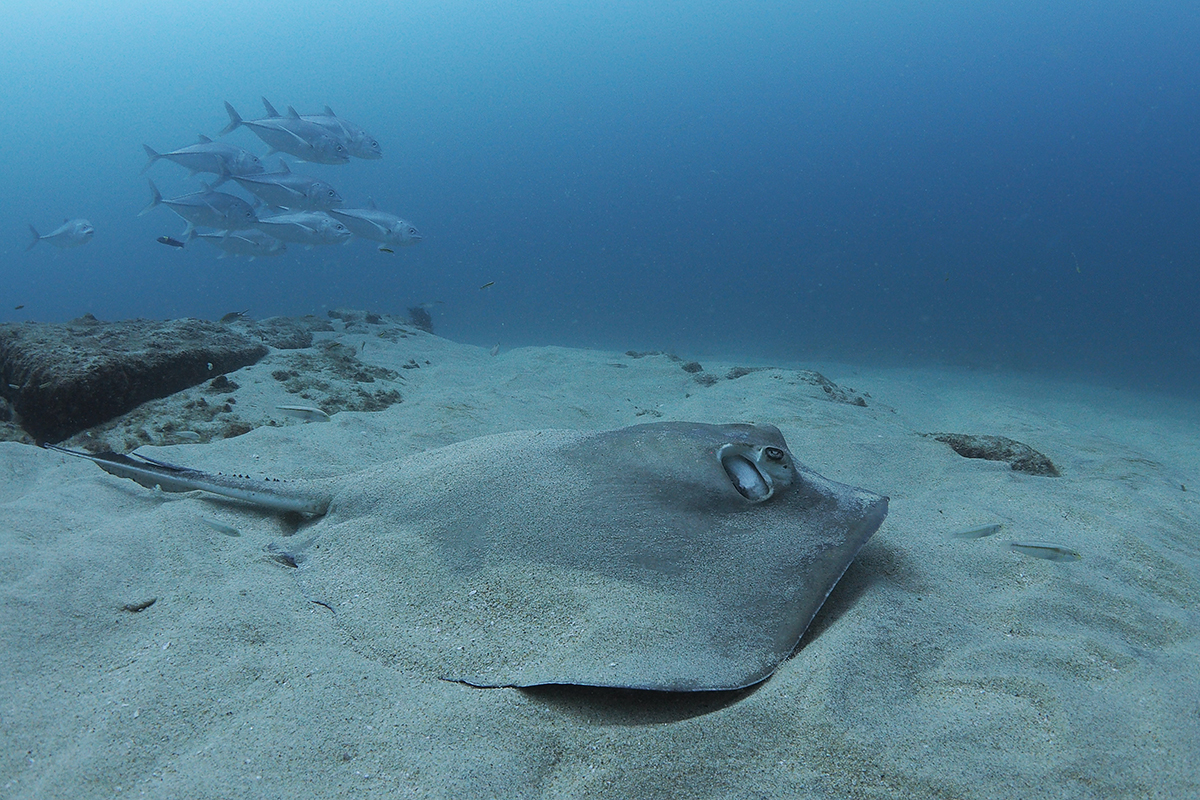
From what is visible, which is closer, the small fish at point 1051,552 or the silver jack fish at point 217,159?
the small fish at point 1051,552

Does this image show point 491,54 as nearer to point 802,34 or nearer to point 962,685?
point 802,34

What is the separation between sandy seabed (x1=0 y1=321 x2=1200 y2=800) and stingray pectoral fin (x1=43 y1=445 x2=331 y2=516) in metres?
0.08

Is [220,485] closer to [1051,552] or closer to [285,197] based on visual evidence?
[1051,552]

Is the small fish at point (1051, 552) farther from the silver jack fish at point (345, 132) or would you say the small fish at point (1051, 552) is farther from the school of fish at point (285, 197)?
the silver jack fish at point (345, 132)

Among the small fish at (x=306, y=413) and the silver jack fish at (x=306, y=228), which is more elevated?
the silver jack fish at (x=306, y=228)

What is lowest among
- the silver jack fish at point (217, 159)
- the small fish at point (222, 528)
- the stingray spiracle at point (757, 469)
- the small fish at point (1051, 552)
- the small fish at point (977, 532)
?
the small fish at point (222, 528)

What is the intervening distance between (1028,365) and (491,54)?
87211mm

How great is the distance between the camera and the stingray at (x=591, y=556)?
5.90 ft

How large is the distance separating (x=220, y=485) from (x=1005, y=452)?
5786mm

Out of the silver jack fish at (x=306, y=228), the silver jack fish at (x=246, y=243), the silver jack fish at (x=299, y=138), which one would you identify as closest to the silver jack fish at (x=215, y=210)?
the silver jack fish at (x=246, y=243)

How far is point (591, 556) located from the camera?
85.5 inches

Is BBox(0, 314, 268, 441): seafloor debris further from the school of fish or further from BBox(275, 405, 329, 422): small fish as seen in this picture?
the school of fish

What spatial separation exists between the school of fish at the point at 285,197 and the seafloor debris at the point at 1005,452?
810 cm

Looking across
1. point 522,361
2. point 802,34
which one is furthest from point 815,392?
point 802,34
